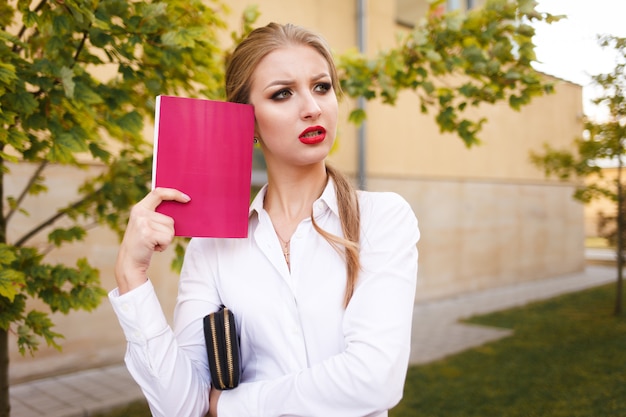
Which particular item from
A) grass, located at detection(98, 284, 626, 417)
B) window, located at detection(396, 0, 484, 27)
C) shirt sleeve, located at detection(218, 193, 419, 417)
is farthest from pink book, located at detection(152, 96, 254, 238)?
window, located at detection(396, 0, 484, 27)

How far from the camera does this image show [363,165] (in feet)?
27.9

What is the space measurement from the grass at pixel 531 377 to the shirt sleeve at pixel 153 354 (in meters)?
3.47

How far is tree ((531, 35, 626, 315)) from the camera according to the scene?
18.7 feet

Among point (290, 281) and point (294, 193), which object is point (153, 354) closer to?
point (290, 281)

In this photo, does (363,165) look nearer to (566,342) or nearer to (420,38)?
(566,342)

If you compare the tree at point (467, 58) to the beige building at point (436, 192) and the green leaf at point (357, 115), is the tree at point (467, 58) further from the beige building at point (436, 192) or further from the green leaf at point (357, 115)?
the beige building at point (436, 192)

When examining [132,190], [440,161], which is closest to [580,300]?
[440,161]

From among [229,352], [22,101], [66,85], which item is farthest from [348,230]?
[22,101]

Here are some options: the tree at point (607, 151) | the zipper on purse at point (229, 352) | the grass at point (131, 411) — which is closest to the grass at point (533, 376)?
the tree at point (607, 151)

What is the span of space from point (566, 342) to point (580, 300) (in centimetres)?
342

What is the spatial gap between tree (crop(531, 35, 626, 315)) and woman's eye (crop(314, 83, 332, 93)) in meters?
4.46

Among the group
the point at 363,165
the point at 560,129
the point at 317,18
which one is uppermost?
the point at 317,18

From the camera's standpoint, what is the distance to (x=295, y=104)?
151 cm

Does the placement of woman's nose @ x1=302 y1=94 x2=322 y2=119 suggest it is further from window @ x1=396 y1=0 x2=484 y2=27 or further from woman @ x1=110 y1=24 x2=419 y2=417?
window @ x1=396 y1=0 x2=484 y2=27
